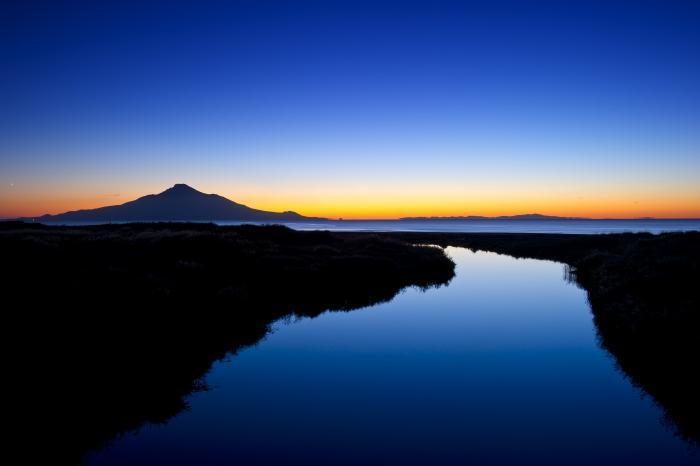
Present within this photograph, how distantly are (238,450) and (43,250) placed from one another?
19.2 meters

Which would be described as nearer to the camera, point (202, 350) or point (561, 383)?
point (561, 383)

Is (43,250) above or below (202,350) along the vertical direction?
above

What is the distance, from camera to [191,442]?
989 centimetres

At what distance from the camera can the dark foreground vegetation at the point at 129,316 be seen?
1041 centimetres

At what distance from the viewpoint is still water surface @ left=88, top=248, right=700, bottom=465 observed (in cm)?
948

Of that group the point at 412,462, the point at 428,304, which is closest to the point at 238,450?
the point at 412,462

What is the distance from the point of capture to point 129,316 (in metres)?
16.1

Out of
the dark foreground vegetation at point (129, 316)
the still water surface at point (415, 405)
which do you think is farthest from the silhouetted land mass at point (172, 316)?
the still water surface at point (415, 405)

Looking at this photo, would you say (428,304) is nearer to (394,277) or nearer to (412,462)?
(394,277)

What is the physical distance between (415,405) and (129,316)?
440 inches

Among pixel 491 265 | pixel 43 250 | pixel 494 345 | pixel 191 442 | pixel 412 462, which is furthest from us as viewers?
pixel 491 265

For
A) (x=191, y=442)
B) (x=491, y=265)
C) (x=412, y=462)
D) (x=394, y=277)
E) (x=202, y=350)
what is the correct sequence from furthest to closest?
(x=491, y=265)
(x=394, y=277)
(x=202, y=350)
(x=191, y=442)
(x=412, y=462)

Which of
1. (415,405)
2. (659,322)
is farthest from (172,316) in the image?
(659,322)

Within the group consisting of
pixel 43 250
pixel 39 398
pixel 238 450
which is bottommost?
pixel 238 450
